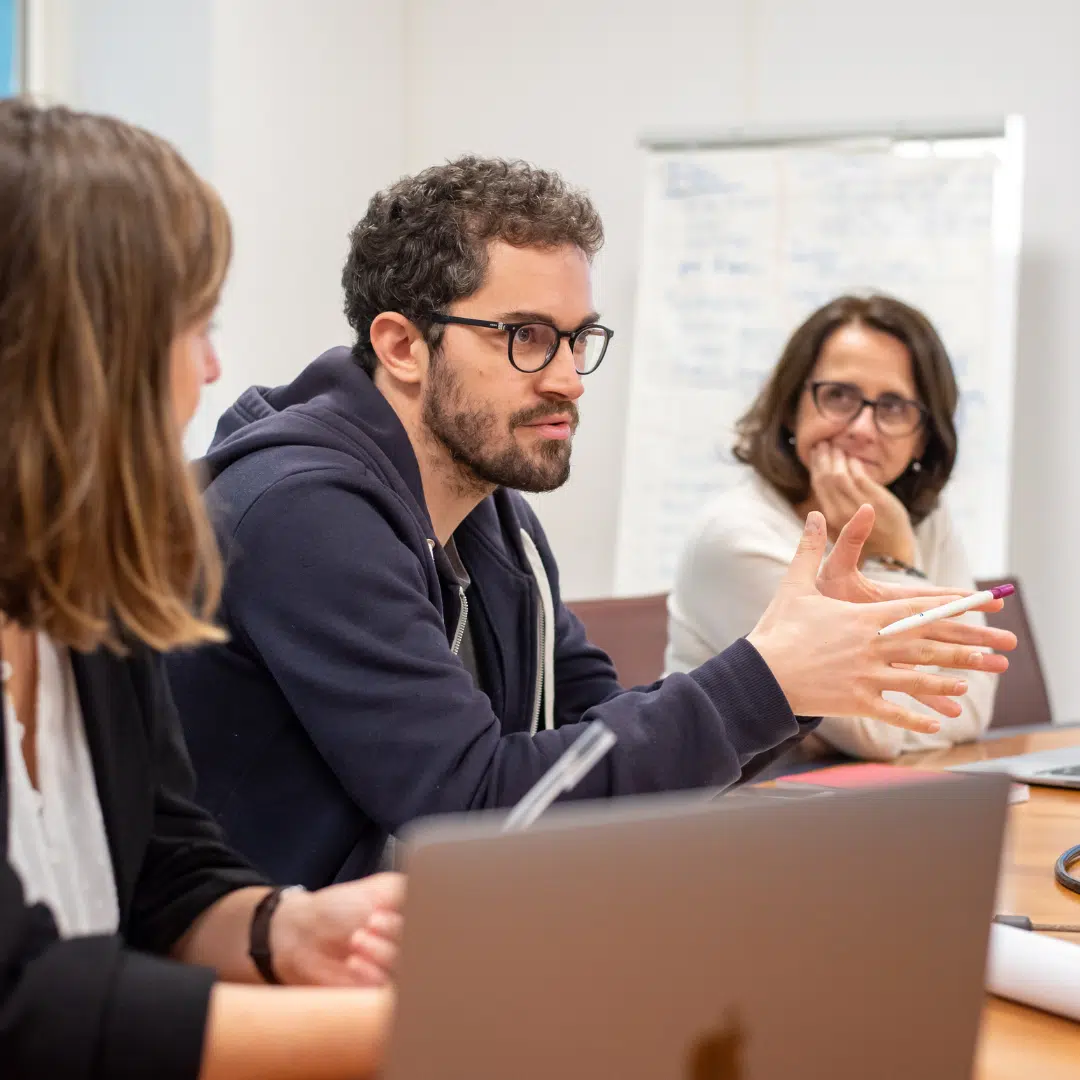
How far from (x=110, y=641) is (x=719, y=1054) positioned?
461mm

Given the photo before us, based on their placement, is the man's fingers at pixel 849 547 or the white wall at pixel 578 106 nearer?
the man's fingers at pixel 849 547

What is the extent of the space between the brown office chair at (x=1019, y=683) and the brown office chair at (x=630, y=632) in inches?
26.5

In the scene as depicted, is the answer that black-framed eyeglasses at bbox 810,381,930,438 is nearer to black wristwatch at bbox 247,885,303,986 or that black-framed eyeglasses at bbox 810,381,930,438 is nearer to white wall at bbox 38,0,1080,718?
white wall at bbox 38,0,1080,718

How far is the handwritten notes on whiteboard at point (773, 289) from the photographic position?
3.31 m

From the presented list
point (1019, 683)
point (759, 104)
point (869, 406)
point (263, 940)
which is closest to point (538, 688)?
point (263, 940)

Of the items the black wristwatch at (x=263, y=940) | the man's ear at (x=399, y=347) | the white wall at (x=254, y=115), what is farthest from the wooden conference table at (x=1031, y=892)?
the white wall at (x=254, y=115)

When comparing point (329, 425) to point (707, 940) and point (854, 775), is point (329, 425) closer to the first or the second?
point (854, 775)

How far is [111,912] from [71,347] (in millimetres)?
388

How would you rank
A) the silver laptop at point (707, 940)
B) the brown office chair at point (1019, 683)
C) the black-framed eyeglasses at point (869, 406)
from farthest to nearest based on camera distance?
1. the brown office chair at point (1019, 683)
2. the black-framed eyeglasses at point (869, 406)
3. the silver laptop at point (707, 940)

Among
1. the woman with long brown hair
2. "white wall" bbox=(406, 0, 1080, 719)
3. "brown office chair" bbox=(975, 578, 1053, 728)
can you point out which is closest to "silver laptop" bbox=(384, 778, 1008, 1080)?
the woman with long brown hair

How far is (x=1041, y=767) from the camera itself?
180cm

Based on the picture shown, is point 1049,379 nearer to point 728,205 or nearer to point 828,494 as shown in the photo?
point 728,205

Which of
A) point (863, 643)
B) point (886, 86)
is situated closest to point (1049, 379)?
→ point (886, 86)

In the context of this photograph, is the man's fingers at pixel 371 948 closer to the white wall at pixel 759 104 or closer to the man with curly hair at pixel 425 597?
the man with curly hair at pixel 425 597
